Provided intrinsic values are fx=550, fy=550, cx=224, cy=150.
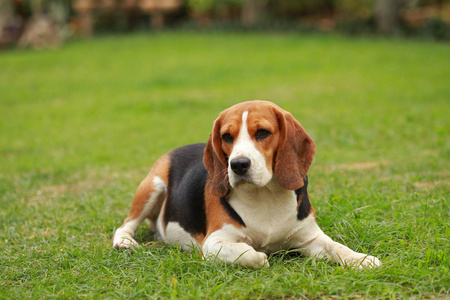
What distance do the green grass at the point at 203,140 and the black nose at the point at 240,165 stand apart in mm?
770

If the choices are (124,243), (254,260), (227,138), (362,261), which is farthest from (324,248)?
(124,243)

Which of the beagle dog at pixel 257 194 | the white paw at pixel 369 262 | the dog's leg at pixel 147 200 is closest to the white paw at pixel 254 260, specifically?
the beagle dog at pixel 257 194

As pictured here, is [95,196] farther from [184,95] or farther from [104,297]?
[184,95]

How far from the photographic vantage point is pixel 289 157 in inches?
178

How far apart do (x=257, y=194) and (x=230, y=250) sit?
546 mm

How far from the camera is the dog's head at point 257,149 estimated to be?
4.29 m

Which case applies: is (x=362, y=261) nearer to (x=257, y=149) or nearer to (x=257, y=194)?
(x=257, y=194)

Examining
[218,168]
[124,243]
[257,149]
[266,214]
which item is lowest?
[124,243]

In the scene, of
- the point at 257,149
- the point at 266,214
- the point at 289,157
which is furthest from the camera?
the point at 266,214

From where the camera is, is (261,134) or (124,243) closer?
(261,134)

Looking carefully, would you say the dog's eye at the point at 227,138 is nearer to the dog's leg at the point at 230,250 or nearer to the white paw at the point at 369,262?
the dog's leg at the point at 230,250

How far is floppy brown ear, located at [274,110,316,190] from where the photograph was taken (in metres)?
4.47

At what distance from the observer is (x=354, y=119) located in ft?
41.2

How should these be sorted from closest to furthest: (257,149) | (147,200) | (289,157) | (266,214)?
1. (257,149)
2. (289,157)
3. (266,214)
4. (147,200)
